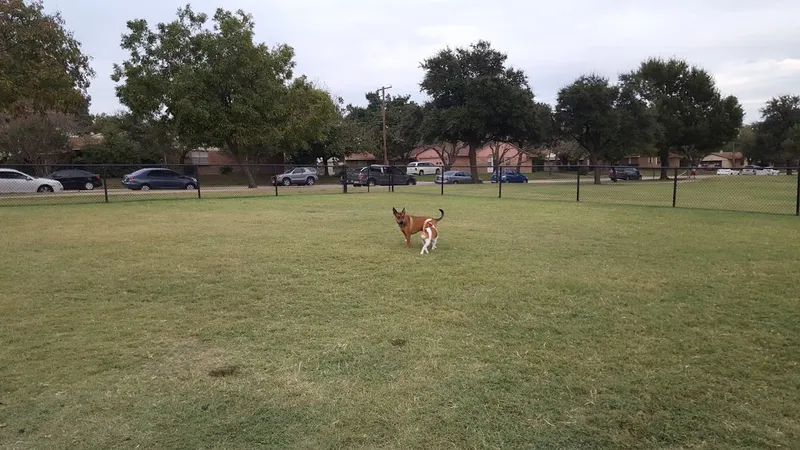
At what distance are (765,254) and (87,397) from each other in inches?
326

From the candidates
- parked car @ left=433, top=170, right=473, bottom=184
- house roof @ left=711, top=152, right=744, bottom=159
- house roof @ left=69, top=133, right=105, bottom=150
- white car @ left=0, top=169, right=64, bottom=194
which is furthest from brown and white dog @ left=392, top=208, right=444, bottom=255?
house roof @ left=711, top=152, right=744, bottom=159

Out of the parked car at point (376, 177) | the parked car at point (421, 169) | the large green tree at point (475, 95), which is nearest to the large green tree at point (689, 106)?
the large green tree at point (475, 95)

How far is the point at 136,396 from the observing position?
2.94 metres

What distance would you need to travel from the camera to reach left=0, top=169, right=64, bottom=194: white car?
19.2 meters

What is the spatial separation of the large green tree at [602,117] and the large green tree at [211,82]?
20.7 meters

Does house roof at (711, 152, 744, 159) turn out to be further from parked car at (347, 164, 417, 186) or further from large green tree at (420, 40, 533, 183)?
parked car at (347, 164, 417, 186)

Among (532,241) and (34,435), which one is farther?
(532,241)

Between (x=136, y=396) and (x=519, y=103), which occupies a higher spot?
(x=519, y=103)

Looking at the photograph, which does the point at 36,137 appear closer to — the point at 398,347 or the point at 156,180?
the point at 156,180

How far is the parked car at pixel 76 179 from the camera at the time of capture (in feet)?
85.5

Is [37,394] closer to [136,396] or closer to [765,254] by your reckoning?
[136,396]

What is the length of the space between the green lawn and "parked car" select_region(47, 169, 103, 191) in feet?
72.9

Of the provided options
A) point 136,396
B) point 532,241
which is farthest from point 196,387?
point 532,241

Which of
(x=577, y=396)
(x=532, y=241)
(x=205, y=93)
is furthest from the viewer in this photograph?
(x=205, y=93)
